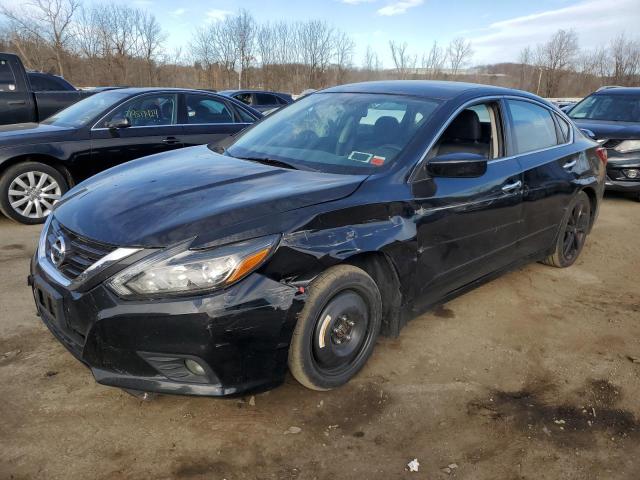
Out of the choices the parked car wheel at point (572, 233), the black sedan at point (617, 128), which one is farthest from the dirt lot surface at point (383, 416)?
the black sedan at point (617, 128)

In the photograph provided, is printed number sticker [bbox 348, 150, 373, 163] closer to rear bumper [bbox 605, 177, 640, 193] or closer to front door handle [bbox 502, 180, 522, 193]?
front door handle [bbox 502, 180, 522, 193]

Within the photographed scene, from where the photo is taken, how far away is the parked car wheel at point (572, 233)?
457 centimetres

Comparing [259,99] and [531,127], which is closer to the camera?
[531,127]

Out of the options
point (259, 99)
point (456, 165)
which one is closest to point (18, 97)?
point (456, 165)

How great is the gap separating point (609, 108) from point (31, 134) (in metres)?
8.96

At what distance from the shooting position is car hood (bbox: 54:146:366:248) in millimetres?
2293

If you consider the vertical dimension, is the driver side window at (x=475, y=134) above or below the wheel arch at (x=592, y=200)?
above

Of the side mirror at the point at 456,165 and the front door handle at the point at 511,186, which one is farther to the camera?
the front door handle at the point at 511,186

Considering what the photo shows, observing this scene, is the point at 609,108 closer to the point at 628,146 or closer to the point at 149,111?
the point at 628,146

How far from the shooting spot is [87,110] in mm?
6238

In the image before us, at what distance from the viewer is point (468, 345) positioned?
3406mm

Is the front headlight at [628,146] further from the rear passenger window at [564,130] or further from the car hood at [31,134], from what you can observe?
the car hood at [31,134]

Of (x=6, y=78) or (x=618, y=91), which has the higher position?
(x=618, y=91)

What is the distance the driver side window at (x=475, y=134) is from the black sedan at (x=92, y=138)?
3.99m
